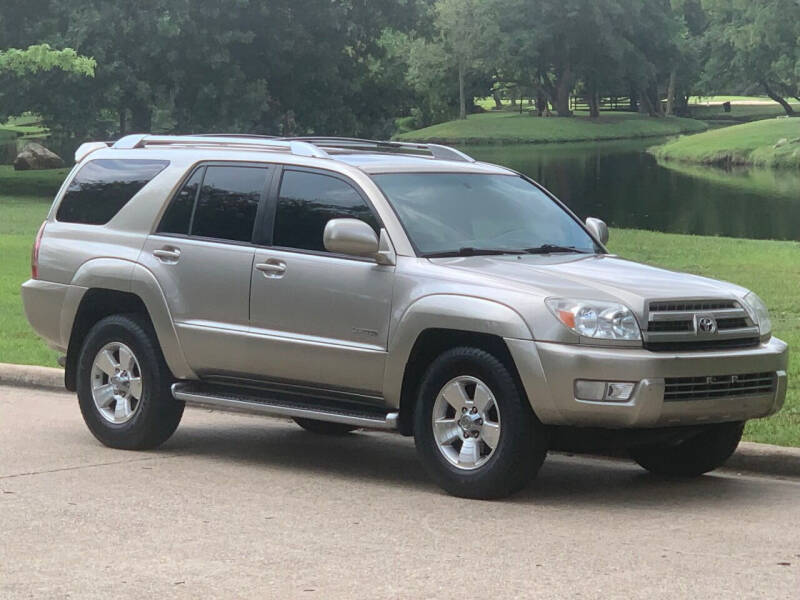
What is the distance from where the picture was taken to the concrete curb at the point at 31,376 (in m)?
12.2

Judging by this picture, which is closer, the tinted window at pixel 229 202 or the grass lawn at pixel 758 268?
the tinted window at pixel 229 202

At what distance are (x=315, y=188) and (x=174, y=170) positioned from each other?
1188mm

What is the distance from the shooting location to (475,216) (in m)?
8.84

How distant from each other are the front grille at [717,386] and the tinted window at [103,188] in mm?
3767

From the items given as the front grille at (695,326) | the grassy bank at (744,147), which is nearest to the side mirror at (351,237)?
the front grille at (695,326)

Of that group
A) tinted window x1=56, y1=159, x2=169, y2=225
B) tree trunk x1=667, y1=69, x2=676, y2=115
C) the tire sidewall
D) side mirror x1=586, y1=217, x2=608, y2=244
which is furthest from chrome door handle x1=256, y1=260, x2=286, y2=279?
tree trunk x1=667, y1=69, x2=676, y2=115

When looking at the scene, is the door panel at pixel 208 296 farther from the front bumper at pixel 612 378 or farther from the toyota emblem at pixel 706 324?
the toyota emblem at pixel 706 324

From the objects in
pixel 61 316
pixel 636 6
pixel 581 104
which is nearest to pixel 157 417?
pixel 61 316

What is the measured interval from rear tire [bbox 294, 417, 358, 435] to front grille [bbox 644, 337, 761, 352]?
3.14 m

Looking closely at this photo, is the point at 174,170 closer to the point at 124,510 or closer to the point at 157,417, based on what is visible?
the point at 157,417

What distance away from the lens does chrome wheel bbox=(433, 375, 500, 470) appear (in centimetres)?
787

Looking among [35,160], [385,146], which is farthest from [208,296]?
[35,160]

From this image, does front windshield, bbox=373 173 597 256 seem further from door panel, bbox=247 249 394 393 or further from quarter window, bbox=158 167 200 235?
quarter window, bbox=158 167 200 235

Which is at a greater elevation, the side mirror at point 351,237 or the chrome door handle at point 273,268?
the side mirror at point 351,237
